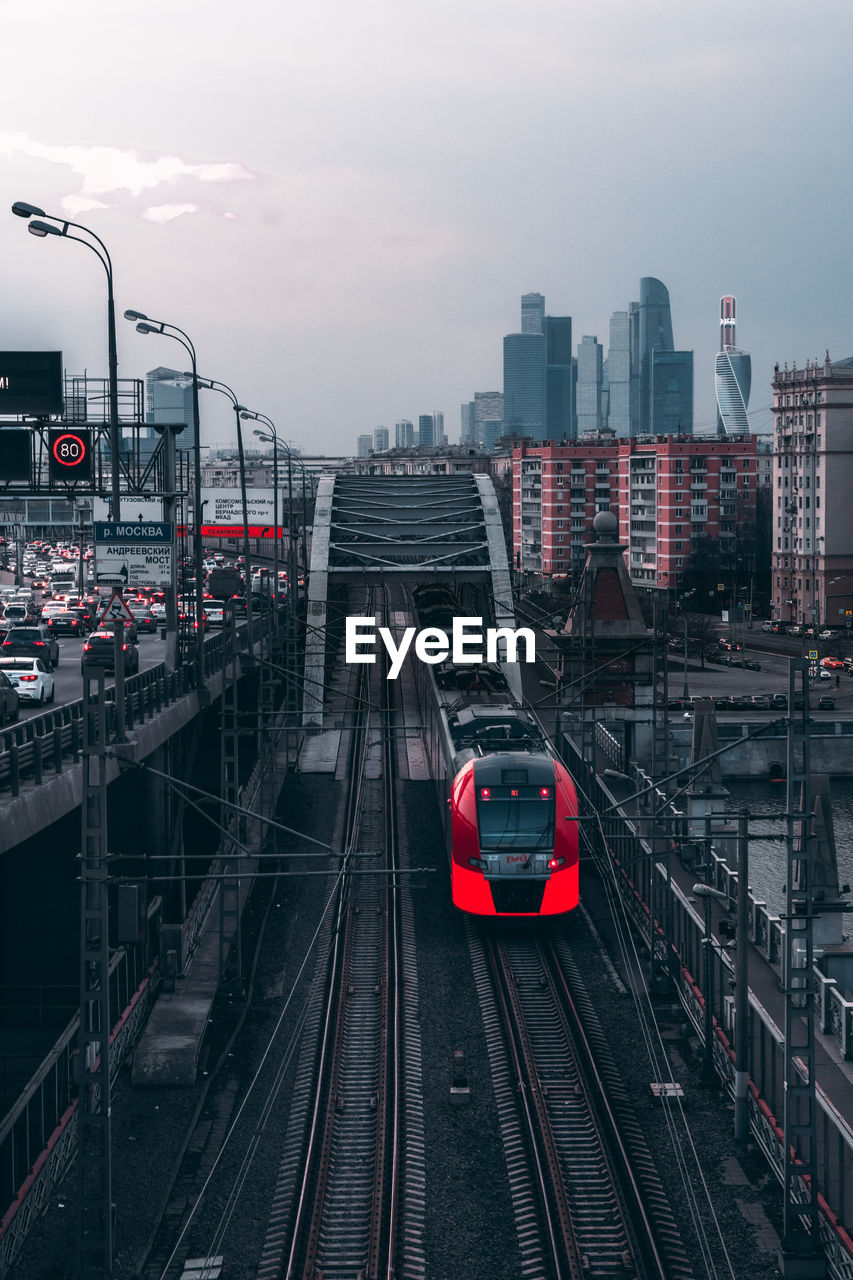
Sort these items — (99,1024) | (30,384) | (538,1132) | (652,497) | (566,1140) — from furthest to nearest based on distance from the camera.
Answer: (652,497) → (30,384) → (538,1132) → (566,1140) → (99,1024)

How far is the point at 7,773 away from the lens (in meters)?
18.3

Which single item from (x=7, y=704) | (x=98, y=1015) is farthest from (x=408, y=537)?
(x=98, y=1015)

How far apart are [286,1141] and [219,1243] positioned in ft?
9.51

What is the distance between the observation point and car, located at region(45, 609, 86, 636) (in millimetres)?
57812

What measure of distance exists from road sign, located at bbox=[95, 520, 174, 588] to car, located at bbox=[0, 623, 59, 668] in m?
15.0

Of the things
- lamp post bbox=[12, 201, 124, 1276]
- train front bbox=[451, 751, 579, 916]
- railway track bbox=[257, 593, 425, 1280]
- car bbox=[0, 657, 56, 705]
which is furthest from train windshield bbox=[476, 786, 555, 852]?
car bbox=[0, 657, 56, 705]

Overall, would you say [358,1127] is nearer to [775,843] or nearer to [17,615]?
[775,843]

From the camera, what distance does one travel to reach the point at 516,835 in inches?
1000

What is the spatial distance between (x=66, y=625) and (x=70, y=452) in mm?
29518

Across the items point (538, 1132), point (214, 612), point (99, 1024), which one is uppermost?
point (214, 612)

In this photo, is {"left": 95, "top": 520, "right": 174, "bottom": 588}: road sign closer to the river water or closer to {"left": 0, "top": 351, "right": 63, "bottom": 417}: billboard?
{"left": 0, "top": 351, "right": 63, "bottom": 417}: billboard

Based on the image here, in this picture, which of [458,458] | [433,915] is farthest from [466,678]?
[458,458]

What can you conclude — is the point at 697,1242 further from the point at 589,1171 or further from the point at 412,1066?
the point at 412,1066

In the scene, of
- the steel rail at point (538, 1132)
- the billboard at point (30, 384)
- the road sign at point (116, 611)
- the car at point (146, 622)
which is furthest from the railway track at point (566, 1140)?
the car at point (146, 622)
